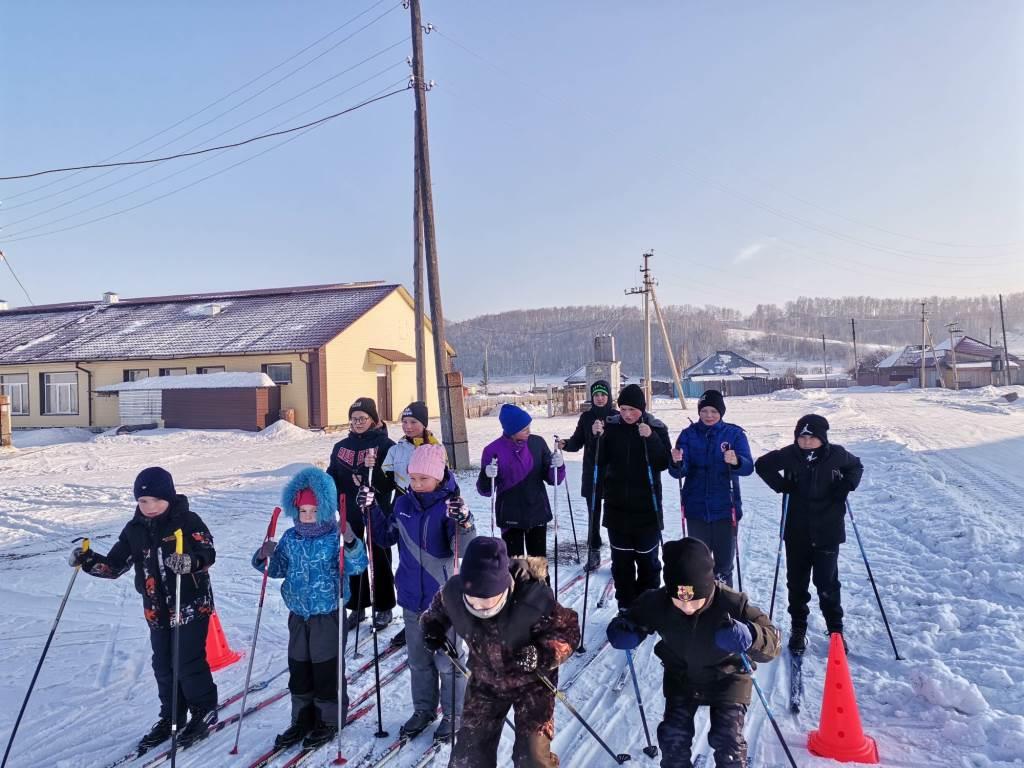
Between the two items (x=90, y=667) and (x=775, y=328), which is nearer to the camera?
(x=90, y=667)

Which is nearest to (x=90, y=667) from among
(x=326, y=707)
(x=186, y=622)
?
(x=186, y=622)

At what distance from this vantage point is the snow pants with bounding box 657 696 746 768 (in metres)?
3.02

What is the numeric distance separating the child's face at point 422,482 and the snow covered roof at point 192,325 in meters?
23.0

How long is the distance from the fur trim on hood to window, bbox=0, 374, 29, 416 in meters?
32.6

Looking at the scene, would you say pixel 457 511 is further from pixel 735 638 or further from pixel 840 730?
pixel 840 730

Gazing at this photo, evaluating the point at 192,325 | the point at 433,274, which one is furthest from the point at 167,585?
the point at 192,325

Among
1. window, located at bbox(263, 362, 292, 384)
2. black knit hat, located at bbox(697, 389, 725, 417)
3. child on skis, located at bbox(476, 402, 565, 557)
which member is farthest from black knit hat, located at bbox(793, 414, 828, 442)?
window, located at bbox(263, 362, 292, 384)

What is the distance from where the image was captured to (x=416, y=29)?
1305cm

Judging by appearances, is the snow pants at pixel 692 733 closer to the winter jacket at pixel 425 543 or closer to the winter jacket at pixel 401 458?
the winter jacket at pixel 425 543

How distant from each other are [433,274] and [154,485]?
9905 millimetres

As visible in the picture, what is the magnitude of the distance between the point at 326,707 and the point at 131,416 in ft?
86.6

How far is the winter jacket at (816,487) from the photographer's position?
4.55m

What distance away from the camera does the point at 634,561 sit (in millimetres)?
5238

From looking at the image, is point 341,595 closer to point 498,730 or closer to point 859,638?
point 498,730
